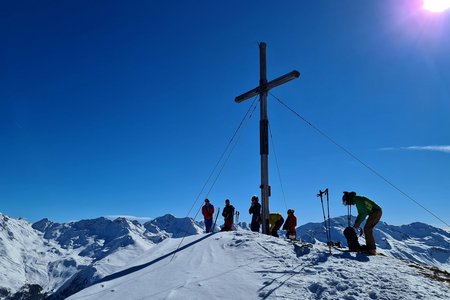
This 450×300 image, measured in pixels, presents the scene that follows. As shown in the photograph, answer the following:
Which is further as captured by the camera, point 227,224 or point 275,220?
point 275,220

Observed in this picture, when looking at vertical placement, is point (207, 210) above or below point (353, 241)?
above

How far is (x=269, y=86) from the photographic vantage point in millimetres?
17047

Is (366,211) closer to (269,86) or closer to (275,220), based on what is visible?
(275,220)

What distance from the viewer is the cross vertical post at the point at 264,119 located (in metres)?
16.1

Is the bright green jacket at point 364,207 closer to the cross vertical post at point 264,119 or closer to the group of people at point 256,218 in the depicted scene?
the cross vertical post at point 264,119

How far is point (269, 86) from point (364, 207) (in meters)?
7.04

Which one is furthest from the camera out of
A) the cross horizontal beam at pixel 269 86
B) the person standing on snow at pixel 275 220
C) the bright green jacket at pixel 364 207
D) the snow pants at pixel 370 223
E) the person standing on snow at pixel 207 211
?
the person standing on snow at pixel 207 211

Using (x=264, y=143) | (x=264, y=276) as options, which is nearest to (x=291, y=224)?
(x=264, y=143)

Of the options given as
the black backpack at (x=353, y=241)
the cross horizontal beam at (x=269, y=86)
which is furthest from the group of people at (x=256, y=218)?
the black backpack at (x=353, y=241)

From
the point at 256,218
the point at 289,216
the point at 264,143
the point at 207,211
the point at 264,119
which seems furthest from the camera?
the point at 207,211

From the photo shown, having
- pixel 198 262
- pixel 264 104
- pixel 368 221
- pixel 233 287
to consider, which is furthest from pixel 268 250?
pixel 264 104

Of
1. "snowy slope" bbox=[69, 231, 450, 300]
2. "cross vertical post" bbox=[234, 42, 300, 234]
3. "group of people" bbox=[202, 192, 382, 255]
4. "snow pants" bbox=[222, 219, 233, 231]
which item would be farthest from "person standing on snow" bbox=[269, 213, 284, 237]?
"snowy slope" bbox=[69, 231, 450, 300]

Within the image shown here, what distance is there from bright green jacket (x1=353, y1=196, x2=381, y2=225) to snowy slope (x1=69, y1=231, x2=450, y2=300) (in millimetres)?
1865

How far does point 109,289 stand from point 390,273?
25.3ft
